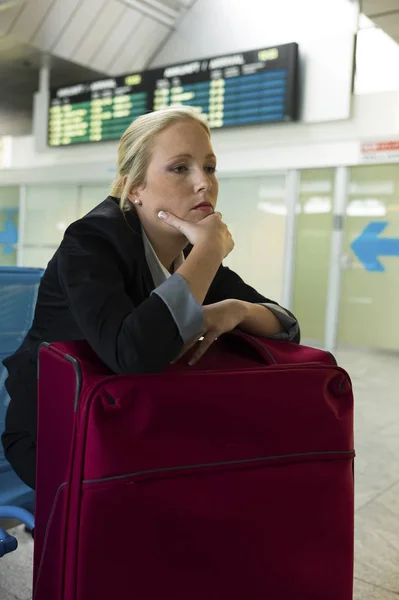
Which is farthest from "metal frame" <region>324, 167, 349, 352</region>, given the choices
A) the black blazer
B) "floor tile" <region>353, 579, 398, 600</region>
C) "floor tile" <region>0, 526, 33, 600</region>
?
the black blazer

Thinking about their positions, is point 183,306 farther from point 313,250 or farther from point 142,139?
point 313,250

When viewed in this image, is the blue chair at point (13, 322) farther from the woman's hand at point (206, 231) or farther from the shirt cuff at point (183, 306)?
the shirt cuff at point (183, 306)

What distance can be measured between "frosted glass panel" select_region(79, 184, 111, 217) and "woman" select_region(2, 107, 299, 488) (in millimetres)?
6820

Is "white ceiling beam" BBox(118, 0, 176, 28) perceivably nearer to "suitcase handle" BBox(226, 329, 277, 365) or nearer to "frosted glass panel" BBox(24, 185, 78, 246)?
"frosted glass panel" BBox(24, 185, 78, 246)

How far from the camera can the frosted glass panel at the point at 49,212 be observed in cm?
827

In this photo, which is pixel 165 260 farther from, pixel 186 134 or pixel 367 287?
pixel 367 287

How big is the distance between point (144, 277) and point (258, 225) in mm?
5564

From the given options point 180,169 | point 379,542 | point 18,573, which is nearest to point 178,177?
point 180,169

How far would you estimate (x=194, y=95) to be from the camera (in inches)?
250

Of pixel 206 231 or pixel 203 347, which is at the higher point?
pixel 206 231

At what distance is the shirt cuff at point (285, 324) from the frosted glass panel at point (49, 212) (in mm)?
7249

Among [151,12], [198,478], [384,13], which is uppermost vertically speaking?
[151,12]

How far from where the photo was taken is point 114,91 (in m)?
7.01

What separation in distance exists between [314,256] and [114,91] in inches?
122
